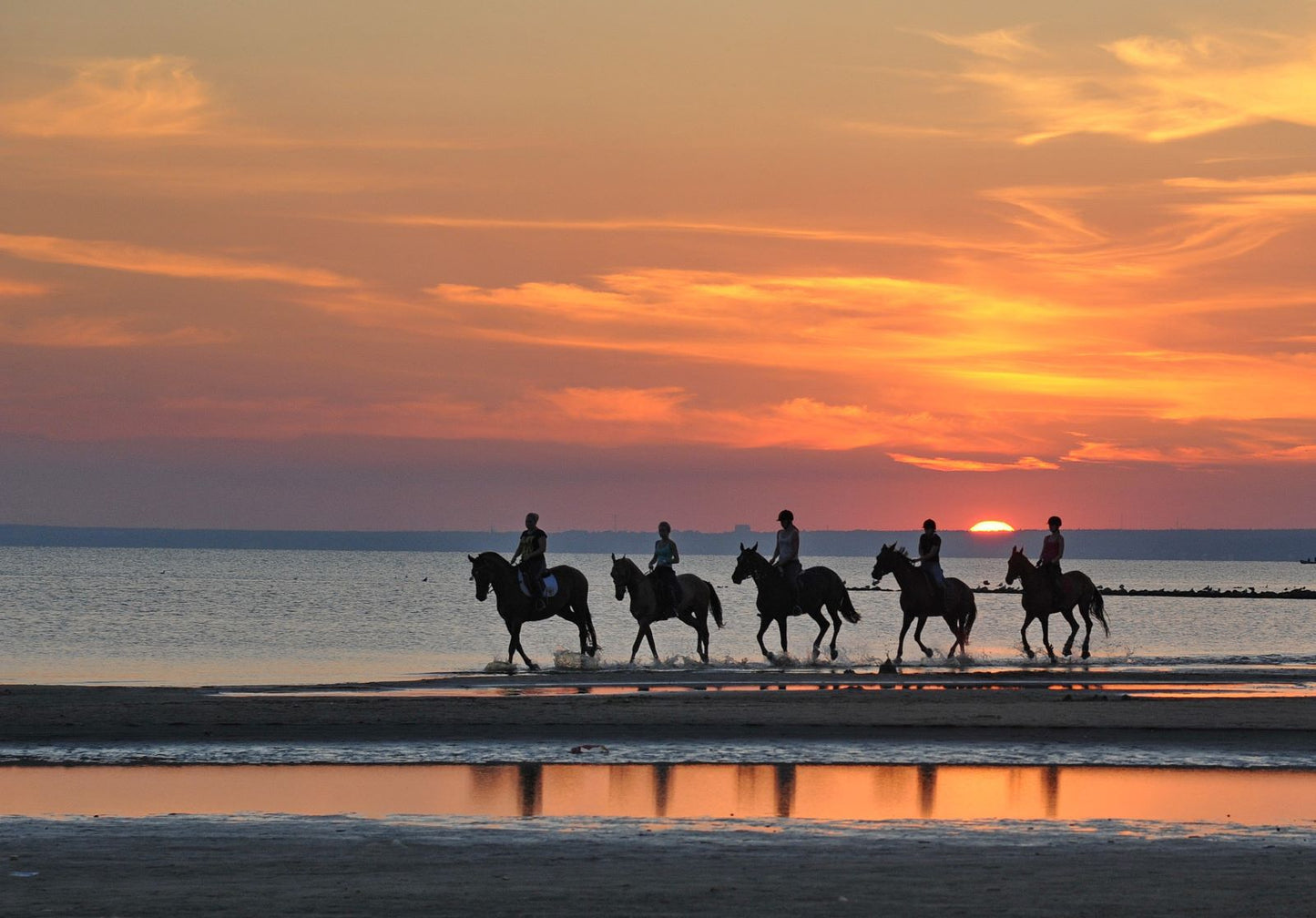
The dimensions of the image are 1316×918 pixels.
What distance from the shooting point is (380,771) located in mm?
16219

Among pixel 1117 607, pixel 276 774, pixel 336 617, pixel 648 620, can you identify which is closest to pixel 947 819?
pixel 276 774

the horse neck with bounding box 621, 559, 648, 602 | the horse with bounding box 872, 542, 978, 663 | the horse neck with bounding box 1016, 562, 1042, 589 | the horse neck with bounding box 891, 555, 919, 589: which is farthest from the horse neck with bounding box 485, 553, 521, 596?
the horse neck with bounding box 1016, 562, 1042, 589

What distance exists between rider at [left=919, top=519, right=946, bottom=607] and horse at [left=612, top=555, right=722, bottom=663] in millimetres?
4358

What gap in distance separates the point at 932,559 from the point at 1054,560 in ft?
10.2

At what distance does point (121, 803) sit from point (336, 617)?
60.1m

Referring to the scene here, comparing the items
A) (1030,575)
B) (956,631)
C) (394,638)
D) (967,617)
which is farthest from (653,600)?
(394,638)

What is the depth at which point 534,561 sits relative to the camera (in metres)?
31.9

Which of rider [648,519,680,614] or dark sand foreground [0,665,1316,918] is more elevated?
rider [648,519,680,614]

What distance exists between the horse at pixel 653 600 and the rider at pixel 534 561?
59.8 inches

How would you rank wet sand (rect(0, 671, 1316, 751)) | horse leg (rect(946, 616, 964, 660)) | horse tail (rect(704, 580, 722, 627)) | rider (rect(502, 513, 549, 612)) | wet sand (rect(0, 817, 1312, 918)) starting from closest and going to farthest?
wet sand (rect(0, 817, 1312, 918))
wet sand (rect(0, 671, 1316, 751))
rider (rect(502, 513, 549, 612))
horse leg (rect(946, 616, 964, 660))
horse tail (rect(704, 580, 722, 627))

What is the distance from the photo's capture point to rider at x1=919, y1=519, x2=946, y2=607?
33.1m

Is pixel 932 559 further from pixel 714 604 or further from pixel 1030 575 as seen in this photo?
pixel 714 604

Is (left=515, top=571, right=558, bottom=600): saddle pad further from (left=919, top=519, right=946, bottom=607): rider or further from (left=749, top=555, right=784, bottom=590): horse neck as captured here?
(left=919, top=519, right=946, bottom=607): rider

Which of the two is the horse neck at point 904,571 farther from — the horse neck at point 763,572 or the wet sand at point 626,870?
the wet sand at point 626,870
